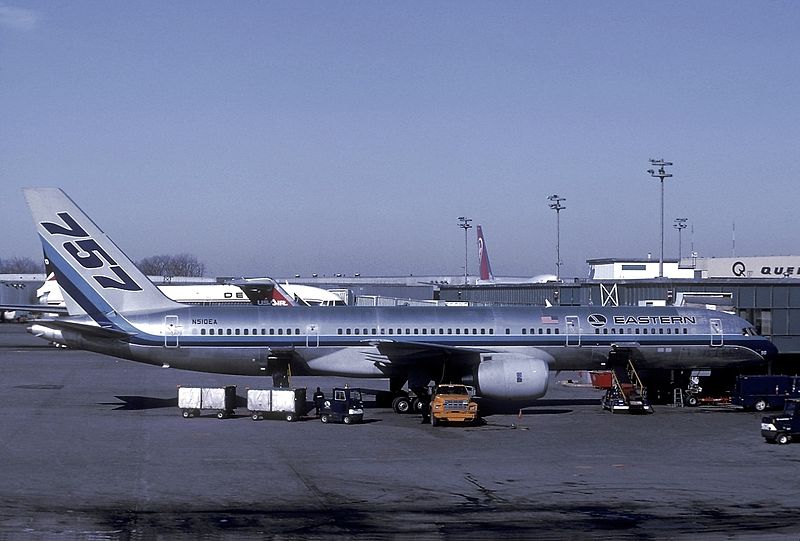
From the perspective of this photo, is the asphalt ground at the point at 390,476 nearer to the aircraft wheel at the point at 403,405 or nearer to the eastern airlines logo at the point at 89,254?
the aircraft wheel at the point at 403,405

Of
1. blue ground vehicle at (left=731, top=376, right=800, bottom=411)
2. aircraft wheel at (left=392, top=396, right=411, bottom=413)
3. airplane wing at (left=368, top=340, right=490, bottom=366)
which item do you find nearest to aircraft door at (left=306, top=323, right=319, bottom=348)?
airplane wing at (left=368, top=340, right=490, bottom=366)

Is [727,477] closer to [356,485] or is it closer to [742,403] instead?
[356,485]

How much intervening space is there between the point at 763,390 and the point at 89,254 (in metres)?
32.0

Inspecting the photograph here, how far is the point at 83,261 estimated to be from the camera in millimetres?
41844

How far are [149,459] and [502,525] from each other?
13451mm

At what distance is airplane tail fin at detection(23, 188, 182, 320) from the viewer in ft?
136

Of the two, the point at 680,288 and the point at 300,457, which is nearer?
the point at 300,457

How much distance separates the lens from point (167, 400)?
47.1 m

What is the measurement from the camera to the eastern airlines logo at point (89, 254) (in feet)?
136

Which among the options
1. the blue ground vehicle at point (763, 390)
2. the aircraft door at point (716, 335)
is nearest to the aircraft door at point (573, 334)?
the aircraft door at point (716, 335)

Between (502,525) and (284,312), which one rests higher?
(284,312)

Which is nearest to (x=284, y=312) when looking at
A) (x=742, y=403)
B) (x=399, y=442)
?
(x=399, y=442)

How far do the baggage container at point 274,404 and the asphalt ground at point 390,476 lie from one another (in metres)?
0.87

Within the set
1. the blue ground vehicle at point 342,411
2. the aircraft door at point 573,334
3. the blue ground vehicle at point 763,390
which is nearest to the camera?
the blue ground vehicle at point 342,411
